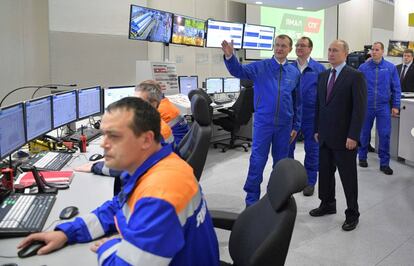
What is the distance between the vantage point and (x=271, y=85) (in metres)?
3.11

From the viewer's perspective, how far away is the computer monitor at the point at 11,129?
1.95m

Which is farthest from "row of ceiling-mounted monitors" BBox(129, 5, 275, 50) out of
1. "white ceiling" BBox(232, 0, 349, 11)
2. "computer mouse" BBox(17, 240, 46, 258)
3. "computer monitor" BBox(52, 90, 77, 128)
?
"computer mouse" BBox(17, 240, 46, 258)

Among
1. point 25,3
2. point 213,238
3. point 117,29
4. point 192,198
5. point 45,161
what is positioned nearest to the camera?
point 192,198

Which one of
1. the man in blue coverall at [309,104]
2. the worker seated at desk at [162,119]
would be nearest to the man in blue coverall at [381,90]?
the man in blue coverall at [309,104]

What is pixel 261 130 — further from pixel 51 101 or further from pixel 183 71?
pixel 183 71

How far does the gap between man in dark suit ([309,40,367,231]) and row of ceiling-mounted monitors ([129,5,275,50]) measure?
6.50ft

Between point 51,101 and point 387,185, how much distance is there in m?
3.48

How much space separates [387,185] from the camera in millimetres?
4117

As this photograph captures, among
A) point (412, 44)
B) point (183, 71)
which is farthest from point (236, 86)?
point (412, 44)

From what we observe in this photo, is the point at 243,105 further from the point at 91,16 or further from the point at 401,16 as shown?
the point at 401,16

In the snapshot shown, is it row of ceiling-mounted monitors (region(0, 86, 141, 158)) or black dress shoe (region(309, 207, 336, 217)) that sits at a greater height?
row of ceiling-mounted monitors (region(0, 86, 141, 158))

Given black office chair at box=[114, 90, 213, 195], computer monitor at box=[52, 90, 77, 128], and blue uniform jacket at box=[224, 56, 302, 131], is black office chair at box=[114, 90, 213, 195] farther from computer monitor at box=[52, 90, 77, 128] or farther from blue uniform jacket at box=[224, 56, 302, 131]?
computer monitor at box=[52, 90, 77, 128]

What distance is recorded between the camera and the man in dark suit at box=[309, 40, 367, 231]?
9.14 feet

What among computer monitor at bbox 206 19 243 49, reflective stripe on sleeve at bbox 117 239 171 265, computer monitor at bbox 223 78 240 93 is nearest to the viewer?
reflective stripe on sleeve at bbox 117 239 171 265
